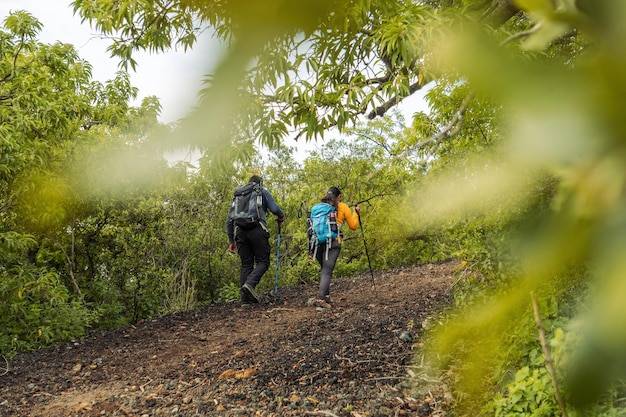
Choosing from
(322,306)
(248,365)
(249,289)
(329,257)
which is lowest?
(248,365)

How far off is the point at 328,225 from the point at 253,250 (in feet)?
3.93

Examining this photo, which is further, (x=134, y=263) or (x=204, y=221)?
(x=204, y=221)

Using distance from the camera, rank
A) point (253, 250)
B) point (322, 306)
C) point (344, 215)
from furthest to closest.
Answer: point (253, 250), point (322, 306), point (344, 215)

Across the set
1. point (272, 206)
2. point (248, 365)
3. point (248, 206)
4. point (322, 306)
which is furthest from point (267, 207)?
point (248, 365)

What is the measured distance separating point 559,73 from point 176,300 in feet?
25.6

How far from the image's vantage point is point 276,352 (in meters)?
4.70

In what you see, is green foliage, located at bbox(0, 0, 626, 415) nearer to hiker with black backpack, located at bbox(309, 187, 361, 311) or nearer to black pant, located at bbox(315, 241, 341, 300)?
hiker with black backpack, located at bbox(309, 187, 361, 311)

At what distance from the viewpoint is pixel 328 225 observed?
5.89m

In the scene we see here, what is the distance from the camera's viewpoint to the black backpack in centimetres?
636

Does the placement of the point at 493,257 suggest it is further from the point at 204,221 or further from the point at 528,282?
the point at 204,221

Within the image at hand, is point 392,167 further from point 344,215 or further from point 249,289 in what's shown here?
point 249,289

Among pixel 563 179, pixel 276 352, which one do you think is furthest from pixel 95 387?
pixel 563 179

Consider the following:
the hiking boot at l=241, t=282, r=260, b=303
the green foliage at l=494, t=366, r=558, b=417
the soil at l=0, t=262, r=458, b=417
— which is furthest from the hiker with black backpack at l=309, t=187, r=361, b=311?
the green foliage at l=494, t=366, r=558, b=417

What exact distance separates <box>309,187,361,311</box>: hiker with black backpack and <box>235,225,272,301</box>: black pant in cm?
72
